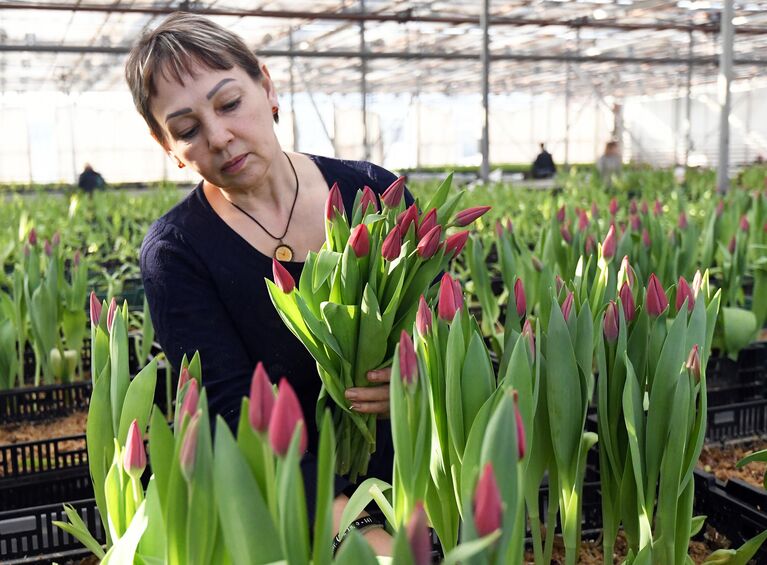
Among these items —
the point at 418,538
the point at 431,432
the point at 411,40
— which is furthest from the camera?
the point at 411,40

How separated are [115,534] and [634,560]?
1.32 ft

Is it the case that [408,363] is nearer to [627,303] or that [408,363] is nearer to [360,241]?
[360,241]

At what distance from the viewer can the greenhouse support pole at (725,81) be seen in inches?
211

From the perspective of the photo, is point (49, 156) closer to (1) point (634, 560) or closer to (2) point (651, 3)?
(2) point (651, 3)

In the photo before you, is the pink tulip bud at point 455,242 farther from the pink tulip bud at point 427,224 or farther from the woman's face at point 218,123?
the woman's face at point 218,123

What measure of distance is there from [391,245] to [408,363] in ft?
0.72

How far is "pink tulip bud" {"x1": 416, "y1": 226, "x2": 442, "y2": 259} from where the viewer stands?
2.53 ft

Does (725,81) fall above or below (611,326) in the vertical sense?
above

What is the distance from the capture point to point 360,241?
0.75 m

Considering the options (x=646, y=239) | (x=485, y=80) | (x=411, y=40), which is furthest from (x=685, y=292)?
(x=411, y=40)

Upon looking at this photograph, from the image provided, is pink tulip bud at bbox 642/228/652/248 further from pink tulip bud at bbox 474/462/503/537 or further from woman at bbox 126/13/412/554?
pink tulip bud at bbox 474/462/503/537

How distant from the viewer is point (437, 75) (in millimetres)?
19594

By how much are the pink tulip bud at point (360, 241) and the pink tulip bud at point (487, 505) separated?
0.39 metres

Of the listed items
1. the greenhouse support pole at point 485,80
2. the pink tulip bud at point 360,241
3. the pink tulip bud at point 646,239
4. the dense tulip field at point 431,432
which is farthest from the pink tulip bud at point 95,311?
the greenhouse support pole at point 485,80
